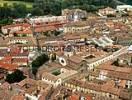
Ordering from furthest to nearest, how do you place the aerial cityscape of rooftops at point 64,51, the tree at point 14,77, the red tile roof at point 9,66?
the red tile roof at point 9,66 → the tree at point 14,77 → the aerial cityscape of rooftops at point 64,51

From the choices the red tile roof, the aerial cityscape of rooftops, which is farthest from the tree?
the red tile roof

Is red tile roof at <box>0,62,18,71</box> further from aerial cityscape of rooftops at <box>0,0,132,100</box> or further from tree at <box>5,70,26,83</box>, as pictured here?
tree at <box>5,70,26,83</box>

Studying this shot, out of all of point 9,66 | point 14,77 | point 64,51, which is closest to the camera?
point 14,77

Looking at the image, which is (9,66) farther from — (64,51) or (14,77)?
(64,51)

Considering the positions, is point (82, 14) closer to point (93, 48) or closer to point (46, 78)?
point (93, 48)

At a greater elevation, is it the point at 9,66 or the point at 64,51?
the point at 64,51

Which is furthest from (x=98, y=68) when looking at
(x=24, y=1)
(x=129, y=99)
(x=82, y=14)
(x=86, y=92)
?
(x=24, y=1)

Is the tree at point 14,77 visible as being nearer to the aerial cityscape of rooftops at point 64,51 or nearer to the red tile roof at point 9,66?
the aerial cityscape of rooftops at point 64,51

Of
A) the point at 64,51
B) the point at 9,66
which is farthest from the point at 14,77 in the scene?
the point at 64,51

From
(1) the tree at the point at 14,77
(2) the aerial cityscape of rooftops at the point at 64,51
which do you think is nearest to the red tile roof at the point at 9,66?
(2) the aerial cityscape of rooftops at the point at 64,51
